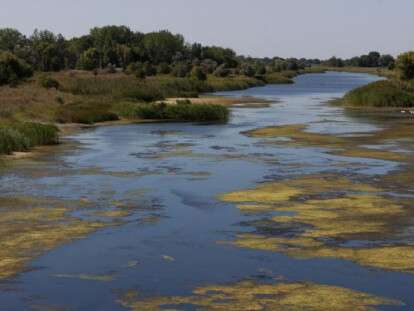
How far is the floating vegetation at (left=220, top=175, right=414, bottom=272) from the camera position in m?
16.5

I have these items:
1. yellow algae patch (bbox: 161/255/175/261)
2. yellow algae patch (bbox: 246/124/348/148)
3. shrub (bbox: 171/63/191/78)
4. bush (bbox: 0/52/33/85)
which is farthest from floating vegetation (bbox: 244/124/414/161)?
shrub (bbox: 171/63/191/78)

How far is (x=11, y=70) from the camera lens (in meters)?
81.1

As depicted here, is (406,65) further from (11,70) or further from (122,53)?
(122,53)

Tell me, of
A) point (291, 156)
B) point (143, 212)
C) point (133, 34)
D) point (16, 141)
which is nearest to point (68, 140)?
point (16, 141)

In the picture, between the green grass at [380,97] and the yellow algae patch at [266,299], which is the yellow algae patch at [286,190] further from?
the green grass at [380,97]

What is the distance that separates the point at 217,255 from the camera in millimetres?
16344

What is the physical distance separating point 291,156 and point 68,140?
13254 mm

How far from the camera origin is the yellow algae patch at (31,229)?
1620cm

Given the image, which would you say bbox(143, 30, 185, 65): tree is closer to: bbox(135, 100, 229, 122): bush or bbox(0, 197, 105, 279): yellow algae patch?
bbox(135, 100, 229, 122): bush

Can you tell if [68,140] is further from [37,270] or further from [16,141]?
[37,270]

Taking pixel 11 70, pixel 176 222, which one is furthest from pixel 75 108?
pixel 176 222

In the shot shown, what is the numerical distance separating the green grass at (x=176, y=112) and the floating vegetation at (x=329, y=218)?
30351 mm

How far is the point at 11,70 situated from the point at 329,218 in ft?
217

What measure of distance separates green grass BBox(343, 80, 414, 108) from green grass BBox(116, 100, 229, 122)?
18.4 meters
